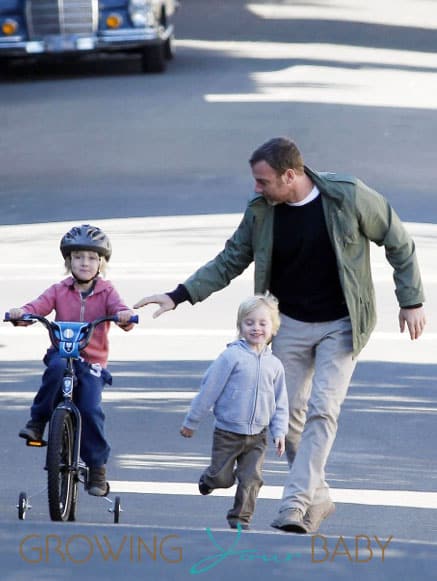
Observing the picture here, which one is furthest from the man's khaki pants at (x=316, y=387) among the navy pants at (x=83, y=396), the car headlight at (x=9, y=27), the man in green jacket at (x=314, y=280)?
the car headlight at (x=9, y=27)

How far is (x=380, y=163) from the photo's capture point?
2106 cm

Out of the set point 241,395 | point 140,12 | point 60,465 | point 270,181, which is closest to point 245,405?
point 241,395

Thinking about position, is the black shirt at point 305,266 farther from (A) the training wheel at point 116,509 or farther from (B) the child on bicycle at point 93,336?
(A) the training wheel at point 116,509

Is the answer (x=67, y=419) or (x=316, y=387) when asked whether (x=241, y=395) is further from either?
(x=67, y=419)

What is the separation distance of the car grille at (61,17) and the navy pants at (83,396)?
20193mm

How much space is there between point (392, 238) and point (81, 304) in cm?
157

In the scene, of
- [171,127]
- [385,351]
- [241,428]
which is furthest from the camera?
[171,127]

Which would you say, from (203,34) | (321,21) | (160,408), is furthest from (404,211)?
(321,21)

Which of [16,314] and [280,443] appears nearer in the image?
[280,443]

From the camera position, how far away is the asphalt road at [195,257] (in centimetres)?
673

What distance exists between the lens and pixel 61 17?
27.8 m

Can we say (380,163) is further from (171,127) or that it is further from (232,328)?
(232,328)

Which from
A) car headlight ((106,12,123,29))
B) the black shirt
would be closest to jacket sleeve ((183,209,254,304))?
the black shirt

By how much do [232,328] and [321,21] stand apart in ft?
91.4
